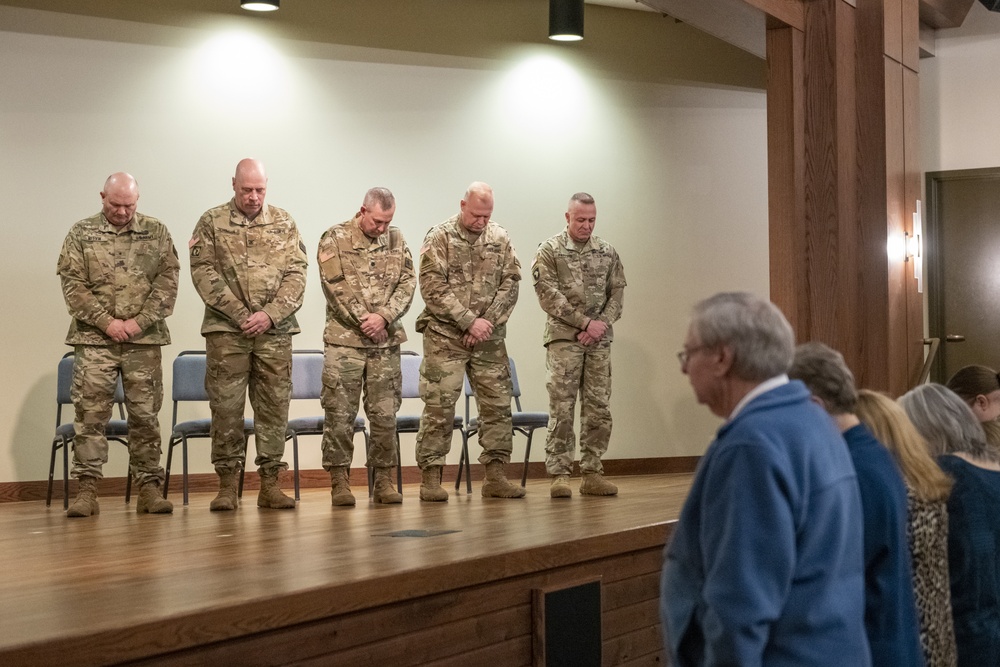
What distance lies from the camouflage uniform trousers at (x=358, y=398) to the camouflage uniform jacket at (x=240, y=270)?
1.06ft

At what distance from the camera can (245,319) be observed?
18.0ft

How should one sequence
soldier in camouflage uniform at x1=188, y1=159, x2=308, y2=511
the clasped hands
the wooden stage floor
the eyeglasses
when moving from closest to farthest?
the eyeglasses → the wooden stage floor → the clasped hands → soldier in camouflage uniform at x1=188, y1=159, x2=308, y2=511

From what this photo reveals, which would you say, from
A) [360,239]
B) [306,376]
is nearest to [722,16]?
[360,239]

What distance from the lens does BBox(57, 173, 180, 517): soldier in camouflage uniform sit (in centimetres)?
548

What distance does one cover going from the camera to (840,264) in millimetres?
6727

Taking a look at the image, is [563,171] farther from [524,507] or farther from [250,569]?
[250,569]

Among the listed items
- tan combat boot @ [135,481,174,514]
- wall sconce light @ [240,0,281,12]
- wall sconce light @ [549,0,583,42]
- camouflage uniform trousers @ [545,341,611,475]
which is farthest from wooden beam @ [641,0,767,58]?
tan combat boot @ [135,481,174,514]

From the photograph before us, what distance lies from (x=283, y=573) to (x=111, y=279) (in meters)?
2.76

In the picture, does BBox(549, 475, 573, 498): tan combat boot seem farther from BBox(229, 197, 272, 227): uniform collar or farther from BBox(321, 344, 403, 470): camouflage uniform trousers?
BBox(229, 197, 272, 227): uniform collar

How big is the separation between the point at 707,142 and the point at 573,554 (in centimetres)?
555

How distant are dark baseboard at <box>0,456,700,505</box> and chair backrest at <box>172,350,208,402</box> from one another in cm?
63

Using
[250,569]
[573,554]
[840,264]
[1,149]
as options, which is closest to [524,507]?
[573,554]

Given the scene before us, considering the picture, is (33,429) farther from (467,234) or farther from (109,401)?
(467,234)

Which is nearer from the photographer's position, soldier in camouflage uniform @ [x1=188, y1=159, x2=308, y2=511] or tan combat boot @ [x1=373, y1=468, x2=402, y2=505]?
soldier in camouflage uniform @ [x1=188, y1=159, x2=308, y2=511]
